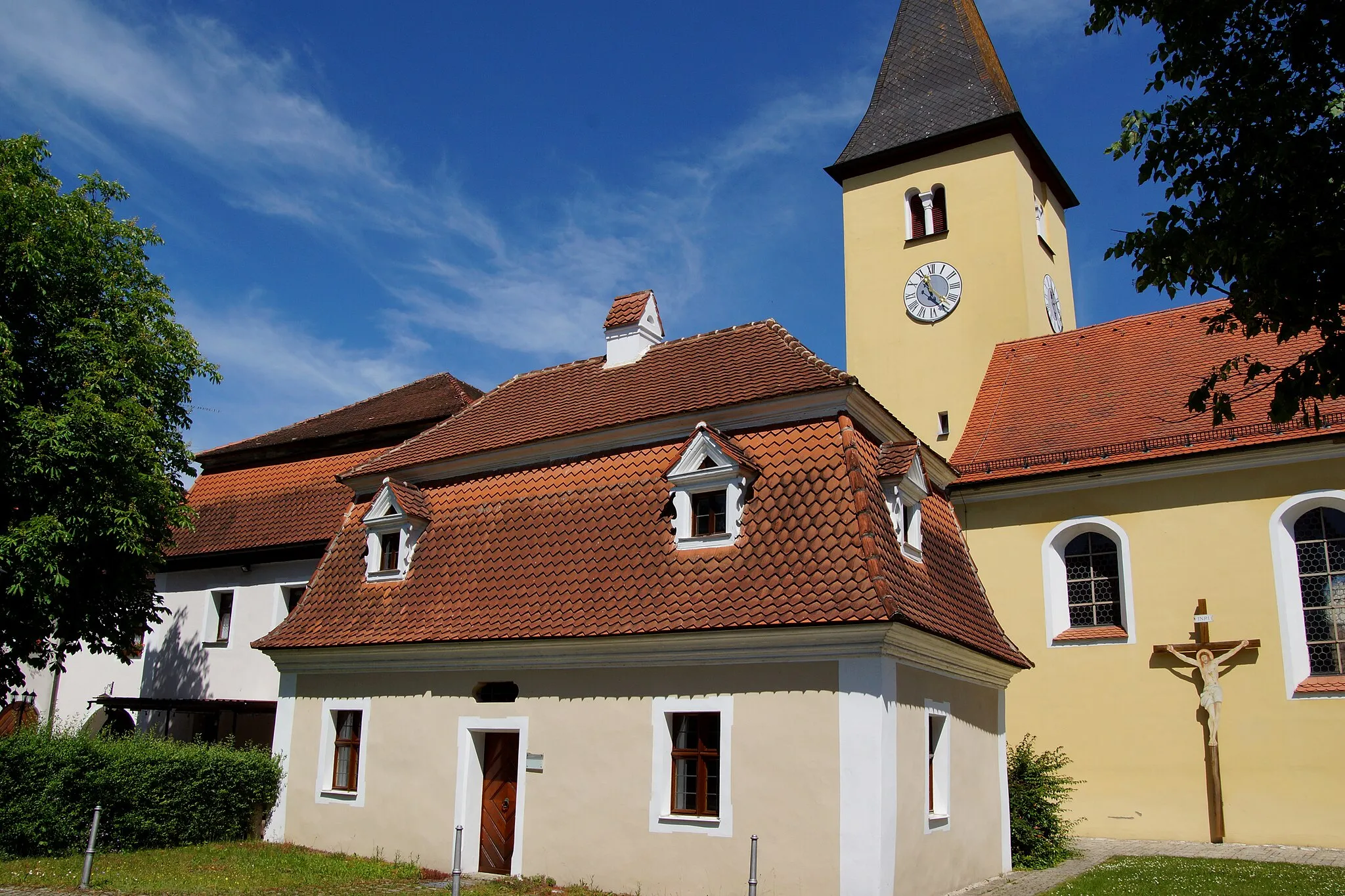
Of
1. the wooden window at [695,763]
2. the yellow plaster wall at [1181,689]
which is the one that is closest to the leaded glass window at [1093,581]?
the yellow plaster wall at [1181,689]

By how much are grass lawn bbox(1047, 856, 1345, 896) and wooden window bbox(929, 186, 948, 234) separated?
1631 cm

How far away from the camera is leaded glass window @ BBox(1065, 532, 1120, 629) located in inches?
734

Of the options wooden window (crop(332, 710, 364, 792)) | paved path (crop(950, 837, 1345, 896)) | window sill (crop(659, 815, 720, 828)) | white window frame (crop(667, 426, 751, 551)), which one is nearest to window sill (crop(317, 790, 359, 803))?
wooden window (crop(332, 710, 364, 792))

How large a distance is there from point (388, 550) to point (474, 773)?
410 cm

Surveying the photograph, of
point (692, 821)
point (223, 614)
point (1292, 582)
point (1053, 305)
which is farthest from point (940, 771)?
point (1053, 305)

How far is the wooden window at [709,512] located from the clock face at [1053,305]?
15263mm

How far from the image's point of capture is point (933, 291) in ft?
85.3

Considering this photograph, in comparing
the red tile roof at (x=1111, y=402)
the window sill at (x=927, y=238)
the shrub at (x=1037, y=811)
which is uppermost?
the window sill at (x=927, y=238)

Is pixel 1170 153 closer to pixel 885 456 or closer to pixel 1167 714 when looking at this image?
pixel 885 456

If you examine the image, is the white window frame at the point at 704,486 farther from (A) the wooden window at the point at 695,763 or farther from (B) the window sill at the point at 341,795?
(B) the window sill at the point at 341,795

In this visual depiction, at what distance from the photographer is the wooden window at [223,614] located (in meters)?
22.0

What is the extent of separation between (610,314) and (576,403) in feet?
7.07

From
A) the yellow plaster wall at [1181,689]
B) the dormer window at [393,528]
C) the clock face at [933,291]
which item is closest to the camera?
the yellow plaster wall at [1181,689]

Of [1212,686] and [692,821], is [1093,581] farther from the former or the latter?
[692,821]
